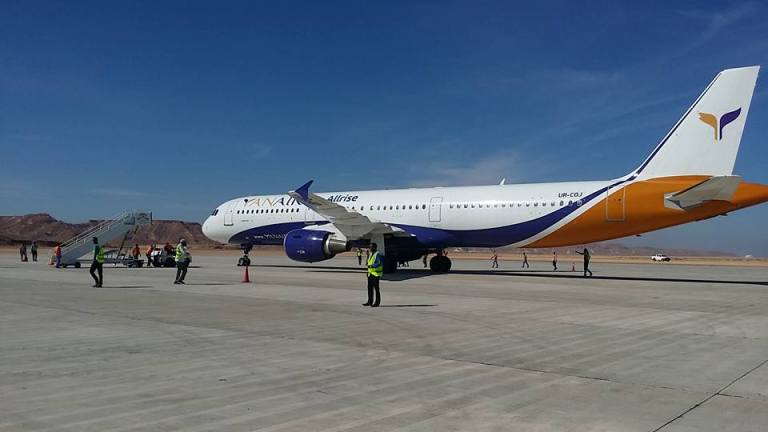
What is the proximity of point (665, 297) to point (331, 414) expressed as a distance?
1387cm

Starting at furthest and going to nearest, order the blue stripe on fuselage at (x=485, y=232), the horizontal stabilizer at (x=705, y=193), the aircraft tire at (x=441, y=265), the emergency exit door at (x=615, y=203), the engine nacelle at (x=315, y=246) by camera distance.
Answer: the aircraft tire at (x=441, y=265)
the engine nacelle at (x=315, y=246)
the blue stripe on fuselage at (x=485, y=232)
the emergency exit door at (x=615, y=203)
the horizontal stabilizer at (x=705, y=193)

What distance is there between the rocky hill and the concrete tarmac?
13822 centimetres

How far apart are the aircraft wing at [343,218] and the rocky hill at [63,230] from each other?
125m

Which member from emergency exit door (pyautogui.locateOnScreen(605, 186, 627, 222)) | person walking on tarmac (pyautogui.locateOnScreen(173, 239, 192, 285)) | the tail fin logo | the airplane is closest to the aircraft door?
the airplane

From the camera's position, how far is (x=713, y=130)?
794 inches

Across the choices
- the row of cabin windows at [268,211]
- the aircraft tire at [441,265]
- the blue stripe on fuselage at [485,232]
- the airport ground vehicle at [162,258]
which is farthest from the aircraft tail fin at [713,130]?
the airport ground vehicle at [162,258]

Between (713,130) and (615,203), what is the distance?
3916 mm

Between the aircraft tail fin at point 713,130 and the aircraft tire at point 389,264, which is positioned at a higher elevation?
the aircraft tail fin at point 713,130

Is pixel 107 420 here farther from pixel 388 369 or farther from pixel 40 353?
pixel 40 353

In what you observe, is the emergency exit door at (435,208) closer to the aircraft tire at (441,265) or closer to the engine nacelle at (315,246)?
the aircraft tire at (441,265)

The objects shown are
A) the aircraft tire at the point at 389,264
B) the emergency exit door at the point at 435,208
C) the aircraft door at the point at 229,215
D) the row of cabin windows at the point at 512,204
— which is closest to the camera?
the row of cabin windows at the point at 512,204

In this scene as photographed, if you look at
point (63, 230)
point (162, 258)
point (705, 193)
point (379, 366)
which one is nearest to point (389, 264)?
point (705, 193)

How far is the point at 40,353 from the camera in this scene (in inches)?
299

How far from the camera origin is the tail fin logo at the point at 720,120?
65.2 feet
